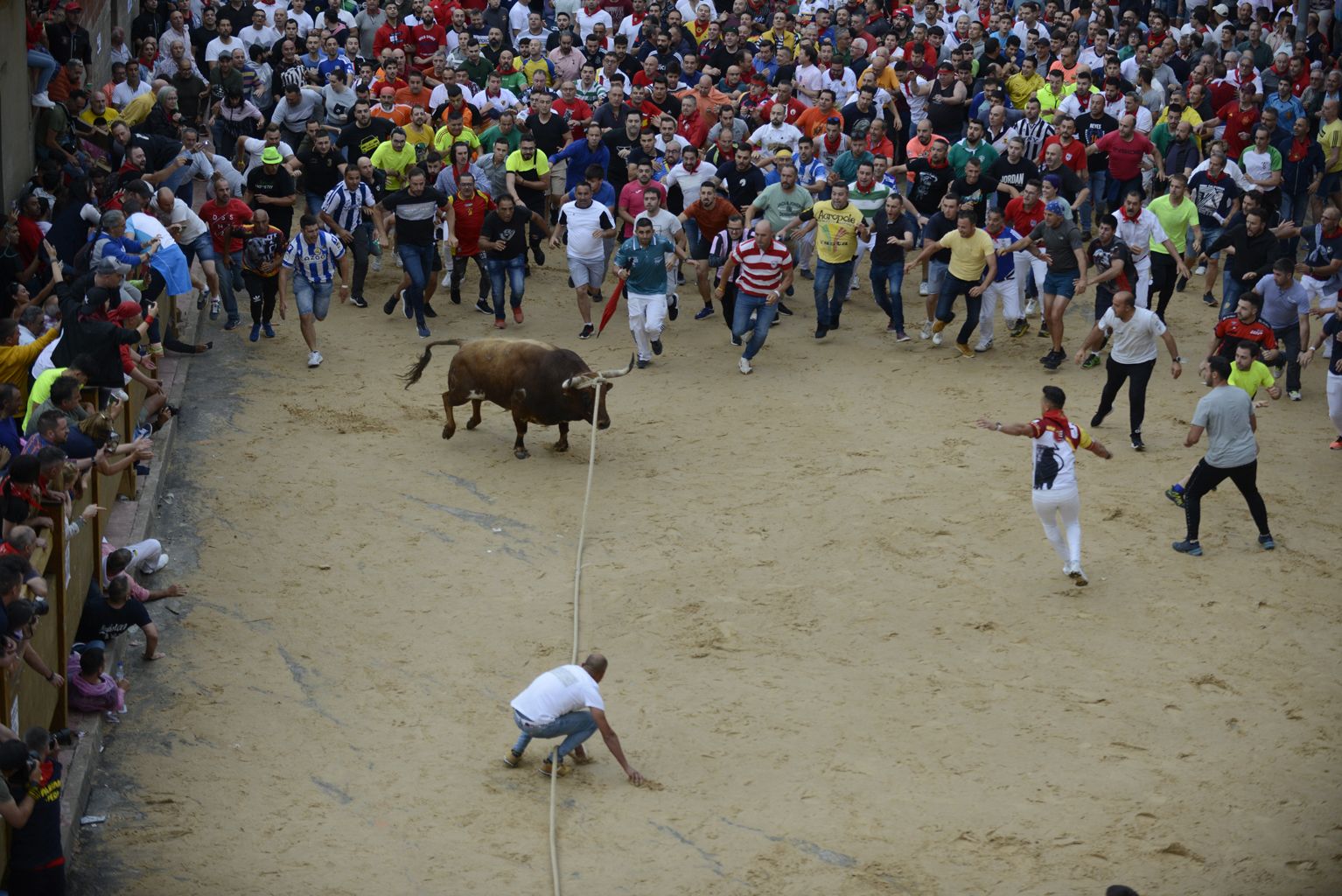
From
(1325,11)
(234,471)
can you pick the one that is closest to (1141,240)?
(1325,11)

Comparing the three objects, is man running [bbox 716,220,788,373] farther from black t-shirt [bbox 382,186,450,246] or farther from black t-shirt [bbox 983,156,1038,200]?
black t-shirt [bbox 382,186,450,246]

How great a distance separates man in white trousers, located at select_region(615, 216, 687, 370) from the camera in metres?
18.5

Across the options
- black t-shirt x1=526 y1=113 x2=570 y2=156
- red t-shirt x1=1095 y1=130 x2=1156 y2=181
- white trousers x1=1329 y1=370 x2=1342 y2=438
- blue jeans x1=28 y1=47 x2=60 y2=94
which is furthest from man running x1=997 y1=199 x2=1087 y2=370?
blue jeans x1=28 y1=47 x2=60 y2=94

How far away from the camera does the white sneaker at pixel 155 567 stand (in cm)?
1373

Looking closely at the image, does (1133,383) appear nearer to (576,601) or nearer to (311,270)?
(576,601)

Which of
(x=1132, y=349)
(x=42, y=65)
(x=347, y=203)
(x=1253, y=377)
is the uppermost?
(x=42, y=65)

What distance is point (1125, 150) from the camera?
2114 cm

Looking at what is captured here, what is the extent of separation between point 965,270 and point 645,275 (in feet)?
12.0

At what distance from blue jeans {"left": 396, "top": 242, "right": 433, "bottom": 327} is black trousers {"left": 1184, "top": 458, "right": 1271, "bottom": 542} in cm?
908

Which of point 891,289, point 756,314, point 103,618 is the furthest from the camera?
point 891,289

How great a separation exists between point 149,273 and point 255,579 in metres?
4.09

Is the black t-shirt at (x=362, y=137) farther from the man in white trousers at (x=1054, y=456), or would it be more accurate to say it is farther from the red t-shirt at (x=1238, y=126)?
the red t-shirt at (x=1238, y=126)

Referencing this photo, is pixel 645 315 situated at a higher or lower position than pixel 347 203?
lower

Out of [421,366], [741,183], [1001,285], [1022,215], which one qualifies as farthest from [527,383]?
[1022,215]
